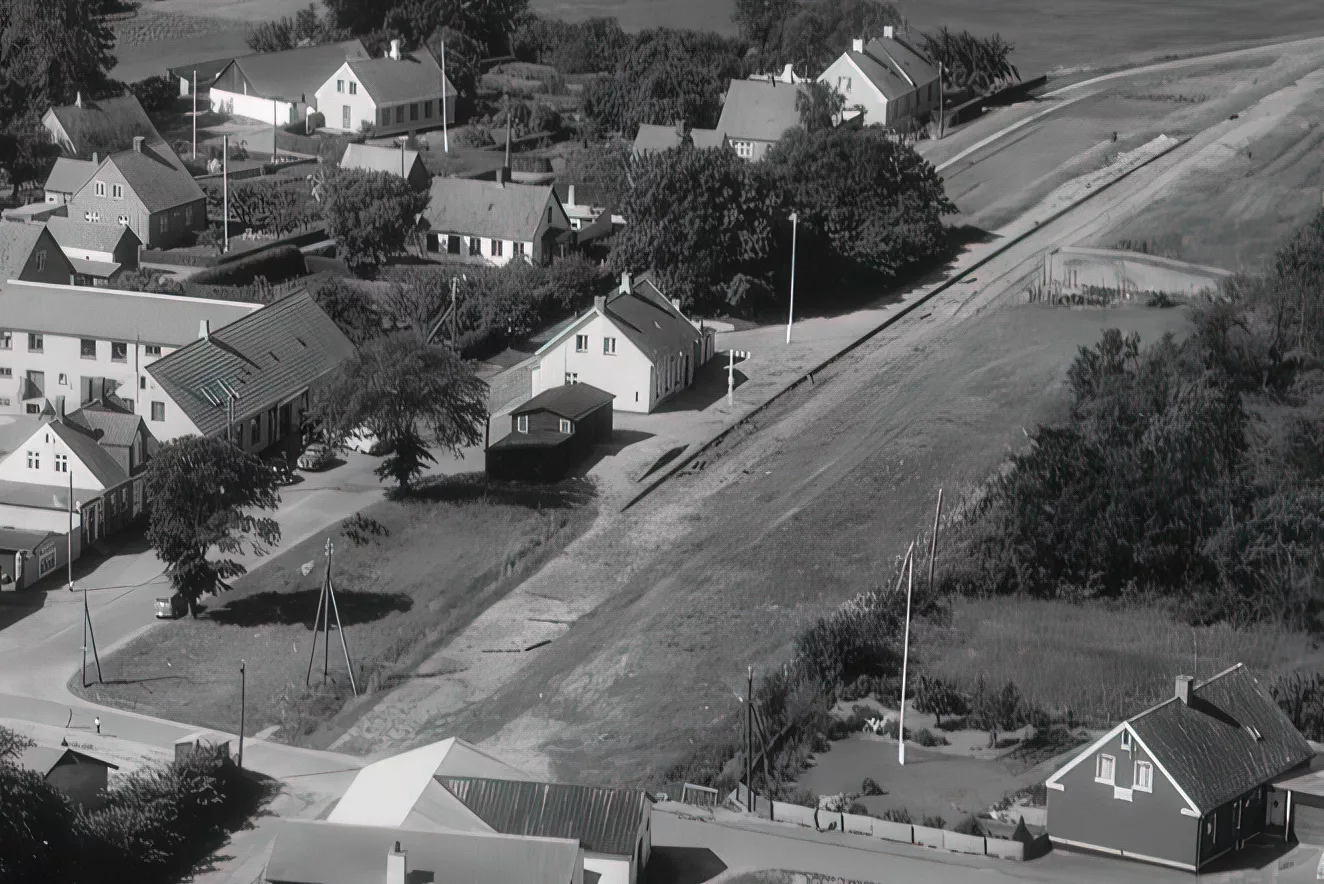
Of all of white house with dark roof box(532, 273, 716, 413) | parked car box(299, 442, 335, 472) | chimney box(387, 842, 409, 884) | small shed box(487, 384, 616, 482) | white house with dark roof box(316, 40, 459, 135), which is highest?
white house with dark roof box(316, 40, 459, 135)

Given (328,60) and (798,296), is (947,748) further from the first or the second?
(328,60)

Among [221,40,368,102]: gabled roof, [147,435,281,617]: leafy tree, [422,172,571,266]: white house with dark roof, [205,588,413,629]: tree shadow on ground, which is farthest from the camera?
[221,40,368,102]: gabled roof

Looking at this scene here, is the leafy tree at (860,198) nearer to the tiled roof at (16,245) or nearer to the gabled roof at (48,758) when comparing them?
the tiled roof at (16,245)

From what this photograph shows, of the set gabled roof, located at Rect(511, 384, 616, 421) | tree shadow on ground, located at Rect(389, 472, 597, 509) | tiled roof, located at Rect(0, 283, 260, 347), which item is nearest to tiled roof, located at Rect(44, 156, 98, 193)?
tiled roof, located at Rect(0, 283, 260, 347)

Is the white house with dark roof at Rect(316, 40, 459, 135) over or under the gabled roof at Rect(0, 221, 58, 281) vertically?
over

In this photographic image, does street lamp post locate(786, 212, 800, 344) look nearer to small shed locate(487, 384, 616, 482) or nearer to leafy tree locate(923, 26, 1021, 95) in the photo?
small shed locate(487, 384, 616, 482)

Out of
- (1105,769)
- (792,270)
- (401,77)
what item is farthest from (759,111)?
(1105,769)

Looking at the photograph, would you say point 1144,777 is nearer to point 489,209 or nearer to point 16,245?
point 16,245
